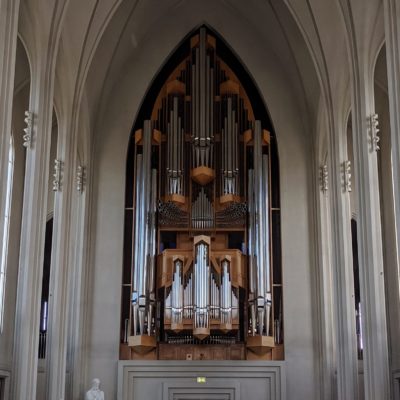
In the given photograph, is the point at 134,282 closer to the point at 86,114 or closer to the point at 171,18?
the point at 86,114

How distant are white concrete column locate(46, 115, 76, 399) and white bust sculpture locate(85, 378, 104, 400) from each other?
76cm

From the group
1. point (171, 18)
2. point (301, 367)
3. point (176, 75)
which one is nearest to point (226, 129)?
point (176, 75)

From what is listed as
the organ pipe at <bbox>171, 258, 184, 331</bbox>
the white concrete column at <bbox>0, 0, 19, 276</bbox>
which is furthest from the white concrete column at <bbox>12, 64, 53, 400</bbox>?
the organ pipe at <bbox>171, 258, 184, 331</bbox>

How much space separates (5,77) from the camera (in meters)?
13.8

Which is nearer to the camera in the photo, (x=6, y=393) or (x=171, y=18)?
(x=6, y=393)

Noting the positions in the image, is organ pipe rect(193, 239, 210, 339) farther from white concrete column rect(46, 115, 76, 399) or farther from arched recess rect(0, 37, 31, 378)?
arched recess rect(0, 37, 31, 378)

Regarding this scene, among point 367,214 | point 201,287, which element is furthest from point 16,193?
point 367,214

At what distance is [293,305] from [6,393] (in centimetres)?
800

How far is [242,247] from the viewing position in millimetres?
21609

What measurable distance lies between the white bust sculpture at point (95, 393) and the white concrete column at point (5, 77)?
6722 millimetres

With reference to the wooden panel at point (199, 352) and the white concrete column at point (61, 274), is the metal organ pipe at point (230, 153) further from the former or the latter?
the white concrete column at point (61, 274)

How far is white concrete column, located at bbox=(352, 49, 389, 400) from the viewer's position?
1530 centimetres

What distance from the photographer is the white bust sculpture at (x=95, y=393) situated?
61.7ft

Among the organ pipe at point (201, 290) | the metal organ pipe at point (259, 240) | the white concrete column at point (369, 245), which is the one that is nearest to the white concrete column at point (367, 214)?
the white concrete column at point (369, 245)
